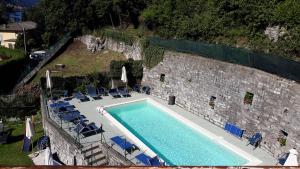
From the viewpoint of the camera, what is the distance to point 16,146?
17.3 meters

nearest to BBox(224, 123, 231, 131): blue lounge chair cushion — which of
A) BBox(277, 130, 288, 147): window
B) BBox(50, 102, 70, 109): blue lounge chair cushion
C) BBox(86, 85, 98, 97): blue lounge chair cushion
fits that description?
BBox(277, 130, 288, 147): window

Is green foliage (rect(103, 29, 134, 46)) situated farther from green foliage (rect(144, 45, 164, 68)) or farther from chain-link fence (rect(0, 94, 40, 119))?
chain-link fence (rect(0, 94, 40, 119))

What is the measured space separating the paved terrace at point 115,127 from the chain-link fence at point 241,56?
3.86 m

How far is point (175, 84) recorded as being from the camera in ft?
72.0

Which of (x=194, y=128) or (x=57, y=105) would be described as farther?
(x=57, y=105)

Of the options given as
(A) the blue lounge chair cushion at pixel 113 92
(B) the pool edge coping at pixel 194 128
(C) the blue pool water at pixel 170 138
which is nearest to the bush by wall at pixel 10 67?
(A) the blue lounge chair cushion at pixel 113 92

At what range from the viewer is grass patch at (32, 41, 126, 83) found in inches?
1121

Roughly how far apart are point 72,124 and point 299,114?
11.1 metres

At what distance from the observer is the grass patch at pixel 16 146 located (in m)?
15.6

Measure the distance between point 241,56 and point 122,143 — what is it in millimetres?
8530

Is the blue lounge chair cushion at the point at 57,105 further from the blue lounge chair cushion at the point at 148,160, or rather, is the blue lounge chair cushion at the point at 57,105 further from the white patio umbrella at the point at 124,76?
the blue lounge chair cushion at the point at 148,160

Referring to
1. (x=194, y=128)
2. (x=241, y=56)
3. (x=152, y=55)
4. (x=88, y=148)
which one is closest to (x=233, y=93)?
(x=241, y=56)

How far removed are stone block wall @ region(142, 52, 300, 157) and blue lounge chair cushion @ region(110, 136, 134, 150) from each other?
21.2 feet

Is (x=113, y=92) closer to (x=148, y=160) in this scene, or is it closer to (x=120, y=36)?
(x=120, y=36)
